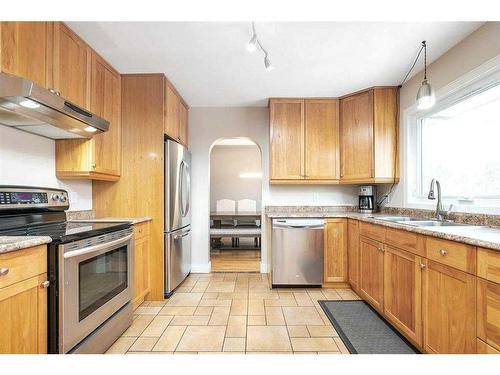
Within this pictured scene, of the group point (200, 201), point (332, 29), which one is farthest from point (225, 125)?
point (332, 29)

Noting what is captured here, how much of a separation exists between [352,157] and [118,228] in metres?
2.71

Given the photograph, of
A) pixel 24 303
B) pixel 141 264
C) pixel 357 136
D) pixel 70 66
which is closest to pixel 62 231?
pixel 24 303

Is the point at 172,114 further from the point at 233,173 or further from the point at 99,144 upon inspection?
the point at 233,173

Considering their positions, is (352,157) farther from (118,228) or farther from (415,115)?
(118,228)

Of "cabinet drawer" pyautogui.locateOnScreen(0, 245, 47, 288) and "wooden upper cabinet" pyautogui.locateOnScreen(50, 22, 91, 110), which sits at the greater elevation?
"wooden upper cabinet" pyautogui.locateOnScreen(50, 22, 91, 110)

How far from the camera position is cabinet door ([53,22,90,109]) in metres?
1.83

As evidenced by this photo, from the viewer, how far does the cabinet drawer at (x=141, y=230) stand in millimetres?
2449

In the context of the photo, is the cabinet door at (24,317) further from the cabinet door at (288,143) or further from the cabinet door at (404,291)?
the cabinet door at (288,143)

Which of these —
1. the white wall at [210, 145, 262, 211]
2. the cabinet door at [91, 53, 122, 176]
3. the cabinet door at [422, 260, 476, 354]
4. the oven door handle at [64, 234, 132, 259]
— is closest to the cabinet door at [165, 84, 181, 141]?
the cabinet door at [91, 53, 122, 176]

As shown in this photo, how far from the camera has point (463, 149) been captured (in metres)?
2.33

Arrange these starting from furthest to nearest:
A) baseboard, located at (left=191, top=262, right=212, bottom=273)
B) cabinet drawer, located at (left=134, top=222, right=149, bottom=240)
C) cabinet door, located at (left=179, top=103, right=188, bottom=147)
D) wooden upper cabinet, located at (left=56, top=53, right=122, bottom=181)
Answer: baseboard, located at (left=191, top=262, right=212, bottom=273), cabinet door, located at (left=179, top=103, right=188, bottom=147), cabinet drawer, located at (left=134, top=222, right=149, bottom=240), wooden upper cabinet, located at (left=56, top=53, right=122, bottom=181)

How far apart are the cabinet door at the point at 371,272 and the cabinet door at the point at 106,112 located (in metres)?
2.57

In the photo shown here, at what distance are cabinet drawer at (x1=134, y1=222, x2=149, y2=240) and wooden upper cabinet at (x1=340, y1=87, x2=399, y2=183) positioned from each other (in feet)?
8.08

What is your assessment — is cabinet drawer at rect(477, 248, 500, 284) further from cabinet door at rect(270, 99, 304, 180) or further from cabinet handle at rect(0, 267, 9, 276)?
cabinet door at rect(270, 99, 304, 180)
